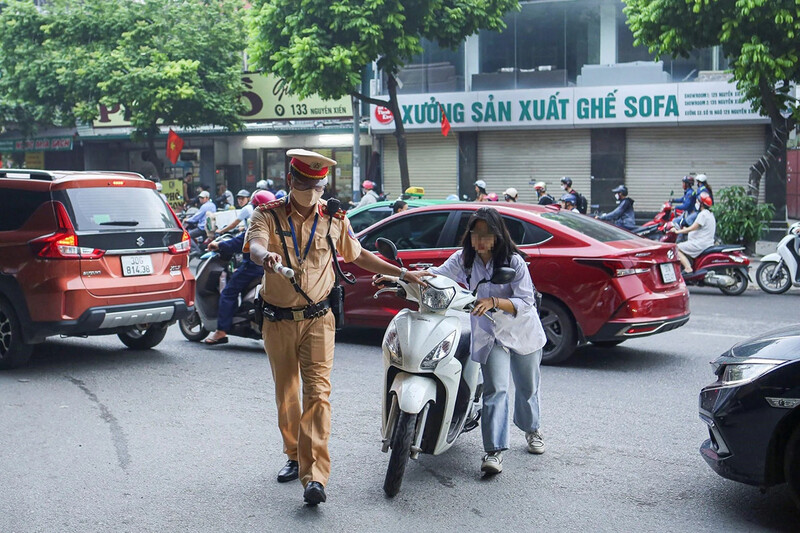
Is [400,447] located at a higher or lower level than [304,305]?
lower

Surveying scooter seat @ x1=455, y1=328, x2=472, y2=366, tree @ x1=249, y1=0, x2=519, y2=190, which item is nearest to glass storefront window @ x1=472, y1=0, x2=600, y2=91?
tree @ x1=249, y1=0, x2=519, y2=190

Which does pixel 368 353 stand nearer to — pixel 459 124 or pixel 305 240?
pixel 305 240

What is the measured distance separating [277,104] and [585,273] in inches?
A: 876

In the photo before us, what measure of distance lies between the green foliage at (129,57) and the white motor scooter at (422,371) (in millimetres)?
21975

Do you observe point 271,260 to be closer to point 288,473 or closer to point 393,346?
point 393,346

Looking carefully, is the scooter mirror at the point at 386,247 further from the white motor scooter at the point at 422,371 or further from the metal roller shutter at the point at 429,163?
the metal roller shutter at the point at 429,163

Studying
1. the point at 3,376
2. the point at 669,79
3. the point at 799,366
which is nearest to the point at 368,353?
the point at 3,376

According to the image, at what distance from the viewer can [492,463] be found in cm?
523

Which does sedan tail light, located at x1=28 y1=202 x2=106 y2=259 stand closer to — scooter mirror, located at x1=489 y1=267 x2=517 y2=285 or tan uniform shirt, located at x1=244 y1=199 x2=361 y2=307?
tan uniform shirt, located at x1=244 y1=199 x2=361 y2=307

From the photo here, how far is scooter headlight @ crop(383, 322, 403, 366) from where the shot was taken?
5008 millimetres

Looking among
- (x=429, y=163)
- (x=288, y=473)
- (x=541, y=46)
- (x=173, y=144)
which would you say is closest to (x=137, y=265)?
(x=288, y=473)

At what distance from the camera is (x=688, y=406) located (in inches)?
270

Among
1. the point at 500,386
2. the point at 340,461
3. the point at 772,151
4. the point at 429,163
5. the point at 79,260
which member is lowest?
the point at 340,461

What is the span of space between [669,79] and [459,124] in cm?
566
